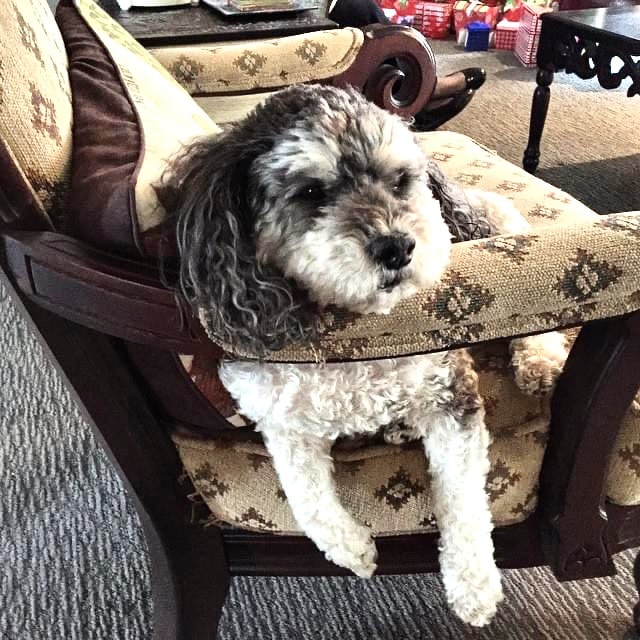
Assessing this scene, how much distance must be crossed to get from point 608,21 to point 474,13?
7.23 feet

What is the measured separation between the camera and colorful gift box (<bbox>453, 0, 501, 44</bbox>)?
4.64 m

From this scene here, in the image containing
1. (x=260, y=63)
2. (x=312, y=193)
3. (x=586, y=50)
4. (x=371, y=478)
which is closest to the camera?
(x=312, y=193)

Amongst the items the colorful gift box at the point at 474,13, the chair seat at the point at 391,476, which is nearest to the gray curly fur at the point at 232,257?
the chair seat at the point at 391,476

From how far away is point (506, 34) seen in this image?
4566mm

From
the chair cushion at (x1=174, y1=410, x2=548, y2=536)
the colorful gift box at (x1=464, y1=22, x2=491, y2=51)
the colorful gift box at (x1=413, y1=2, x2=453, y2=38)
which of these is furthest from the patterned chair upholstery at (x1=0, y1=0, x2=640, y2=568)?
Result: the colorful gift box at (x1=413, y1=2, x2=453, y2=38)

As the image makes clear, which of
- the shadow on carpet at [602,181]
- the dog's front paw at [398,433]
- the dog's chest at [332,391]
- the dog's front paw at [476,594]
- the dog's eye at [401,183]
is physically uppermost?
the dog's eye at [401,183]

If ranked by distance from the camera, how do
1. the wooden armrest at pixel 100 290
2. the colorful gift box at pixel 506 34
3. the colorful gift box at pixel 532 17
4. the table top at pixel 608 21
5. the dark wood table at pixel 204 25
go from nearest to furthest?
the wooden armrest at pixel 100 290 → the dark wood table at pixel 204 25 → the table top at pixel 608 21 → the colorful gift box at pixel 532 17 → the colorful gift box at pixel 506 34

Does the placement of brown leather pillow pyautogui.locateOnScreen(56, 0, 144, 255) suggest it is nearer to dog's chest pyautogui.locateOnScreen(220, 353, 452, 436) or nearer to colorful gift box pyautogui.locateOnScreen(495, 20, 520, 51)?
dog's chest pyautogui.locateOnScreen(220, 353, 452, 436)

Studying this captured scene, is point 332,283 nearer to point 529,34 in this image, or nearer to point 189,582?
point 189,582

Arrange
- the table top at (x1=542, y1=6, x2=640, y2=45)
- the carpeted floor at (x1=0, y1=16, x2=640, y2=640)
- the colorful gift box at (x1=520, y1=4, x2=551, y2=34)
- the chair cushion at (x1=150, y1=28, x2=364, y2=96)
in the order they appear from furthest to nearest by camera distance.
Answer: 1. the colorful gift box at (x1=520, y1=4, x2=551, y2=34)
2. the table top at (x1=542, y1=6, x2=640, y2=45)
3. the chair cushion at (x1=150, y1=28, x2=364, y2=96)
4. the carpeted floor at (x1=0, y1=16, x2=640, y2=640)

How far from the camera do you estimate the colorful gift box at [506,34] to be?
14.9 ft

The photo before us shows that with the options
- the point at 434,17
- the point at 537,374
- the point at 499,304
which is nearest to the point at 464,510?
the point at 537,374

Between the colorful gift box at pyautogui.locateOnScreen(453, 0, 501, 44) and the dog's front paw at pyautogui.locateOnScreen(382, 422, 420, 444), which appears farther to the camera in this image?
the colorful gift box at pyautogui.locateOnScreen(453, 0, 501, 44)

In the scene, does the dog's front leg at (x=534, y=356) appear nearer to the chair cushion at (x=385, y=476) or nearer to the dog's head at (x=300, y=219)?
the chair cushion at (x=385, y=476)
